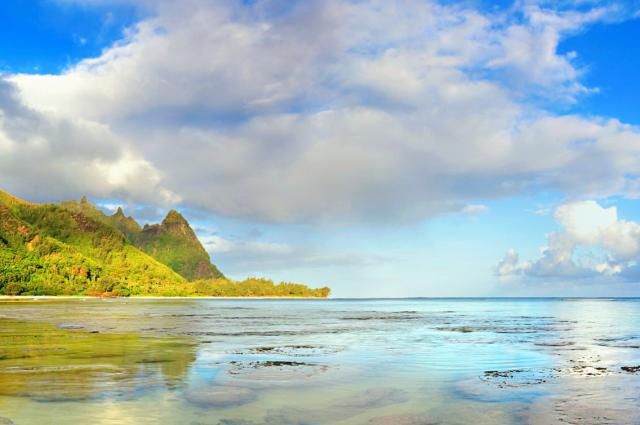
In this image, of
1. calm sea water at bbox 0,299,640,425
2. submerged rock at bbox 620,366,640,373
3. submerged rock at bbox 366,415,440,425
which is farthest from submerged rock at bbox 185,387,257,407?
submerged rock at bbox 620,366,640,373

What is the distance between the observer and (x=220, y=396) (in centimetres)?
1734

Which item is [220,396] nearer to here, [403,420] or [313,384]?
[313,384]

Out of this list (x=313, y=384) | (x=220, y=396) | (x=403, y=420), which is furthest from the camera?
(x=313, y=384)

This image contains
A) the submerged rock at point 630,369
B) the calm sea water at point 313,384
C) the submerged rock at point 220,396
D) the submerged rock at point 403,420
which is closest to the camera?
the submerged rock at point 403,420

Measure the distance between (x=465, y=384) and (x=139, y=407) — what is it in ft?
38.4

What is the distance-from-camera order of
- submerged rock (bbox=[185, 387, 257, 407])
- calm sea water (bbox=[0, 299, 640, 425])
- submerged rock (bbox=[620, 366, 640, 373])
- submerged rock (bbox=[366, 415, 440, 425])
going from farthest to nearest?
1. submerged rock (bbox=[620, 366, 640, 373])
2. submerged rock (bbox=[185, 387, 257, 407])
3. calm sea water (bbox=[0, 299, 640, 425])
4. submerged rock (bbox=[366, 415, 440, 425])

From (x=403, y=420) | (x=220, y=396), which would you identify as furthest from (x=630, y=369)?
(x=220, y=396)

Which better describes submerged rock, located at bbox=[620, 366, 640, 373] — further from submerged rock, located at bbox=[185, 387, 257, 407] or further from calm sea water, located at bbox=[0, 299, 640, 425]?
submerged rock, located at bbox=[185, 387, 257, 407]

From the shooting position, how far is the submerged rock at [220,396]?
16234 mm

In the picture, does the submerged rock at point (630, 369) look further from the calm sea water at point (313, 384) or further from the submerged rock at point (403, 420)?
the submerged rock at point (403, 420)

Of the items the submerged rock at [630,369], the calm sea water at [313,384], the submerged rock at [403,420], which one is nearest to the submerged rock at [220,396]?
the calm sea water at [313,384]

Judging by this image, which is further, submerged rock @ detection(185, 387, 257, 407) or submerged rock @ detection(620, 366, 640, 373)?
submerged rock @ detection(620, 366, 640, 373)

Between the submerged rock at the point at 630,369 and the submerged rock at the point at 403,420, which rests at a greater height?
the submerged rock at the point at 403,420

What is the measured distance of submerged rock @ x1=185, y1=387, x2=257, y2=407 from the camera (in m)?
16.2
